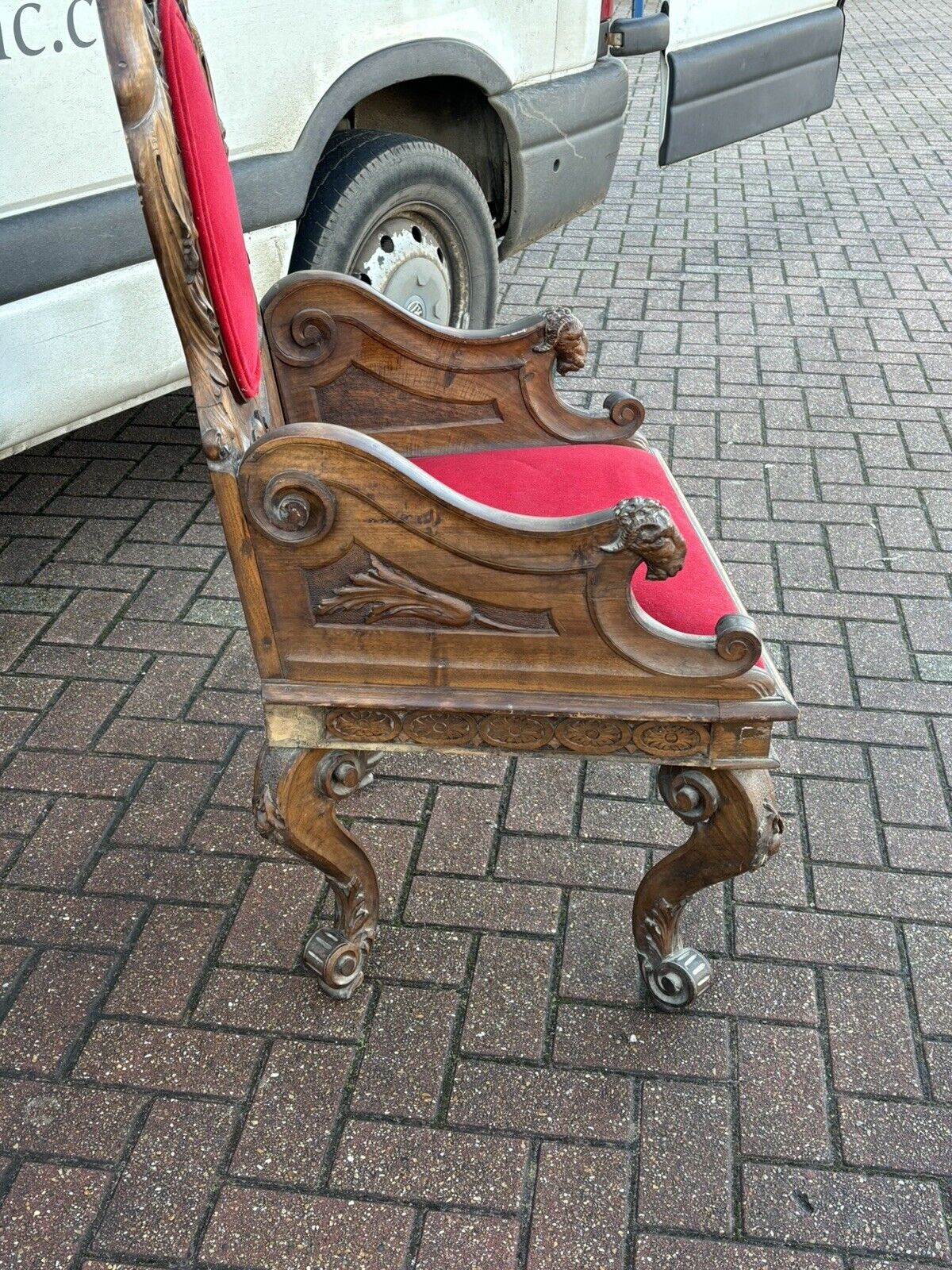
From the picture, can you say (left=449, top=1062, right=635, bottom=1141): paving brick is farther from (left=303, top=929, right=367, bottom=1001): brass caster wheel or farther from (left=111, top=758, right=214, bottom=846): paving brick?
(left=111, top=758, right=214, bottom=846): paving brick

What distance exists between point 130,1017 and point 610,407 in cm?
135

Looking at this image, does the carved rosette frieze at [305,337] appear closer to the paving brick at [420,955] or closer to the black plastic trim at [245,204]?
the black plastic trim at [245,204]

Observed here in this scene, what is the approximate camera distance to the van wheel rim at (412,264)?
11.2 feet

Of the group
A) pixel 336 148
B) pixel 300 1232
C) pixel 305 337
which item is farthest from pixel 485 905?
pixel 336 148

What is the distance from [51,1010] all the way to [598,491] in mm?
1272

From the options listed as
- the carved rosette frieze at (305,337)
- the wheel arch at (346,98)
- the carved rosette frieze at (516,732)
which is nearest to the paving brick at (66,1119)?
the carved rosette frieze at (516,732)

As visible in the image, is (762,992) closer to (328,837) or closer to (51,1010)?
(328,837)

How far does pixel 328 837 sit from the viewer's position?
1862 millimetres

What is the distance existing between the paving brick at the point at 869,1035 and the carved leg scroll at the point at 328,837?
797mm

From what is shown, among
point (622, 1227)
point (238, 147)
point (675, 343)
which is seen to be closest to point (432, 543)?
point (622, 1227)

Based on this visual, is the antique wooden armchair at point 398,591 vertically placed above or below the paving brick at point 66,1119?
above

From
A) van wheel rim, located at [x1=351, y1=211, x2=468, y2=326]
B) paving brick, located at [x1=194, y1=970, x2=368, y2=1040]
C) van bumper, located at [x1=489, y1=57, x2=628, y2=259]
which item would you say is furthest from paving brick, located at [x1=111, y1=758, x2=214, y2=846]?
van bumper, located at [x1=489, y1=57, x2=628, y2=259]

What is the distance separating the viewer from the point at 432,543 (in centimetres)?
158

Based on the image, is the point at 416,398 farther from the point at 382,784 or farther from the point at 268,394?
the point at 382,784
